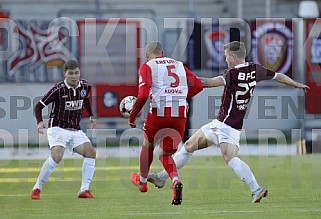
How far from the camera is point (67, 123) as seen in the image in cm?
1247

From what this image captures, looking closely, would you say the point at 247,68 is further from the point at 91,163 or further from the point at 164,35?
the point at 164,35

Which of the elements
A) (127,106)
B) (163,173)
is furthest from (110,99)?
(163,173)

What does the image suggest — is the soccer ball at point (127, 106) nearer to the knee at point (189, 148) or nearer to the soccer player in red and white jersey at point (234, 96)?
the knee at point (189, 148)

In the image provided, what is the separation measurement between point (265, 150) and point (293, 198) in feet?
30.1

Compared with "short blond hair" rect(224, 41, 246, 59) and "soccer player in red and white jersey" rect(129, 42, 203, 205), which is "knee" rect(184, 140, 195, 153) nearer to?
"soccer player in red and white jersey" rect(129, 42, 203, 205)

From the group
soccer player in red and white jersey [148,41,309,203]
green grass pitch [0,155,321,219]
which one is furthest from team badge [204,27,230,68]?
soccer player in red and white jersey [148,41,309,203]

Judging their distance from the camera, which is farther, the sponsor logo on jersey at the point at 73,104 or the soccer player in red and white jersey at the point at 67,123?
the sponsor logo on jersey at the point at 73,104

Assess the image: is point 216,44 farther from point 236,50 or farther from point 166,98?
point 166,98

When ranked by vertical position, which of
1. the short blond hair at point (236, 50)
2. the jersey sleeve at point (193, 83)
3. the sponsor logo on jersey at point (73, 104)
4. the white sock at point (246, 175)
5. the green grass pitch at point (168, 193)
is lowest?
the green grass pitch at point (168, 193)

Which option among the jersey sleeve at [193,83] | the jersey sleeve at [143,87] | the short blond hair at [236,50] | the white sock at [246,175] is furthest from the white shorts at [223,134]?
the jersey sleeve at [143,87]

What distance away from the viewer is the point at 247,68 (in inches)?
458

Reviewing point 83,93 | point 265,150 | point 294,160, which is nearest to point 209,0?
point 265,150

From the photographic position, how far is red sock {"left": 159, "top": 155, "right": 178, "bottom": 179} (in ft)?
37.3

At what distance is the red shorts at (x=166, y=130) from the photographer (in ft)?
37.6
